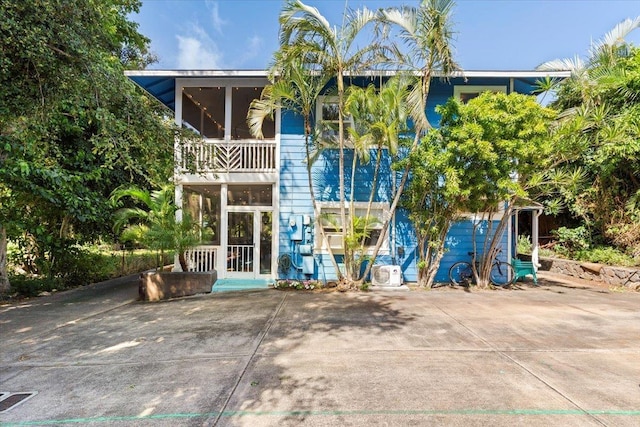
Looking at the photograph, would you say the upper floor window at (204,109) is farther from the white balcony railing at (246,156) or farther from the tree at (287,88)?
the tree at (287,88)

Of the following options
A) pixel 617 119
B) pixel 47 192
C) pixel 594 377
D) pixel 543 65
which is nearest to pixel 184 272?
pixel 47 192

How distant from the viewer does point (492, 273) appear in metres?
9.41

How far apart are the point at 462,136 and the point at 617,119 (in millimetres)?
4635

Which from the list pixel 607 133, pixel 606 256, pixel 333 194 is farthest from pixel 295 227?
pixel 606 256

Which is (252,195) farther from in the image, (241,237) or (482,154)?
(482,154)

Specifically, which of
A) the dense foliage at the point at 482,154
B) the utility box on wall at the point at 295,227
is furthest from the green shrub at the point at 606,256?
the utility box on wall at the point at 295,227

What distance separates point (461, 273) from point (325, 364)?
22.0 ft

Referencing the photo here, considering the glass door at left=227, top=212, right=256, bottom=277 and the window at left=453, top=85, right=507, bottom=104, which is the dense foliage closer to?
the window at left=453, top=85, right=507, bottom=104

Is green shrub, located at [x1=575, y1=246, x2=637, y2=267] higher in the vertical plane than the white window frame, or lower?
lower

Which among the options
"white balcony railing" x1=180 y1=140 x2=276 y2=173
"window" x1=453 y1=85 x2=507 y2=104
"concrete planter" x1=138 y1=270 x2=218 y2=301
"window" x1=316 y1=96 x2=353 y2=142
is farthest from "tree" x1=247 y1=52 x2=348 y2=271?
"window" x1=453 y1=85 x2=507 y2=104

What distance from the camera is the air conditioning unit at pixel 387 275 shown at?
8.73 meters

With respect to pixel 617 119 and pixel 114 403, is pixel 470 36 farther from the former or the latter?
pixel 114 403

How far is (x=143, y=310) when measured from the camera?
6660 mm

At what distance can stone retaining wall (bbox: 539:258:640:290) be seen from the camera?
8805 mm
